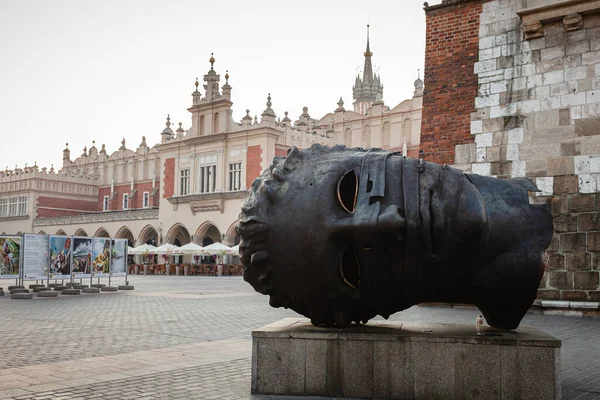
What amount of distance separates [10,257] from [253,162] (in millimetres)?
24553

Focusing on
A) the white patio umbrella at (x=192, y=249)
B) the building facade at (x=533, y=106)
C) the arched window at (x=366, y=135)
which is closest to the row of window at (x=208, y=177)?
the white patio umbrella at (x=192, y=249)

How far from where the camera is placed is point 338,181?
4355 millimetres

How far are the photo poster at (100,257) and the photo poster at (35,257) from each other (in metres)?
1.65

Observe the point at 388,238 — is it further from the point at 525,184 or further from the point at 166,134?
the point at 166,134

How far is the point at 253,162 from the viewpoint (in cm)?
4028

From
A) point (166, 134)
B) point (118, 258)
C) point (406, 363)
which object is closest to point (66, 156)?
point (166, 134)

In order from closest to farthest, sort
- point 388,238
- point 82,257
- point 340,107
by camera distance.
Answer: point 388,238 < point 82,257 < point 340,107

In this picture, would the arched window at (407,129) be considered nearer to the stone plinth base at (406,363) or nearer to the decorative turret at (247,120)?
the decorative turret at (247,120)

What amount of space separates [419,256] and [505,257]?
632 millimetres

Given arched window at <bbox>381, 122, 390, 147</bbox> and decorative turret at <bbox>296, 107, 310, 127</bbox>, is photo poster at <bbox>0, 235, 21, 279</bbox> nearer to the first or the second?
decorative turret at <bbox>296, 107, 310, 127</bbox>

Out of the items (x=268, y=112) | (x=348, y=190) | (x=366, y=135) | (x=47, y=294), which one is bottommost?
(x=47, y=294)

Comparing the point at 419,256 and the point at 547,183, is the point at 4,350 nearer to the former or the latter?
the point at 419,256

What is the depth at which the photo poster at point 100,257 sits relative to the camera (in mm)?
18656

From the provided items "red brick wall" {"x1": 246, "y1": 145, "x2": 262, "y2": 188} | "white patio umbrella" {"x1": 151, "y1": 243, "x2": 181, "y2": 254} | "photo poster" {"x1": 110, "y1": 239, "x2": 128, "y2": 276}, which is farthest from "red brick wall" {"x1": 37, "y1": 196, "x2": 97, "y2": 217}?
"photo poster" {"x1": 110, "y1": 239, "x2": 128, "y2": 276}
